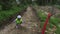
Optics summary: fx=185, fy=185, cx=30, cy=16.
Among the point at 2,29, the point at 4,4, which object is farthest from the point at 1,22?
the point at 4,4

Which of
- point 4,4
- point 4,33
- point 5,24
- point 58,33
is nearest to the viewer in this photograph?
point 58,33

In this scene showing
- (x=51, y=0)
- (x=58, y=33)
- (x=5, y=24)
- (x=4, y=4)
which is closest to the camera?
(x=58, y=33)

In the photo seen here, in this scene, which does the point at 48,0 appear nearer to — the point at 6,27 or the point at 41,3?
the point at 41,3

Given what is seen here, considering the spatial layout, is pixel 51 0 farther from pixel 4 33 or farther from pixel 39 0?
pixel 4 33

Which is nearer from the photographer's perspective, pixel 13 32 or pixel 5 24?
pixel 13 32

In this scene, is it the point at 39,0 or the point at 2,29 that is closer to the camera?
the point at 2,29

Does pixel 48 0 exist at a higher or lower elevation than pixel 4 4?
lower

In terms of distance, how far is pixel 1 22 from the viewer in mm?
12086

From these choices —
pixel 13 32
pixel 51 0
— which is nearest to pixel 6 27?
pixel 13 32

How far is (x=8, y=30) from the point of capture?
40.0ft

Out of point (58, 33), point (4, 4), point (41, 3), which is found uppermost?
point (58, 33)

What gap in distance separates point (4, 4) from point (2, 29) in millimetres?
9745

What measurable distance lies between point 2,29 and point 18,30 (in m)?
1.16

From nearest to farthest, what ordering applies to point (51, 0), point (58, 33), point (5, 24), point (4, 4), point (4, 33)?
1. point (58, 33)
2. point (4, 33)
3. point (5, 24)
4. point (4, 4)
5. point (51, 0)
